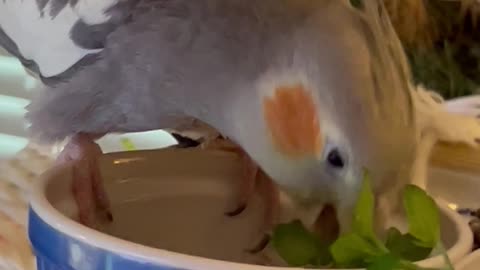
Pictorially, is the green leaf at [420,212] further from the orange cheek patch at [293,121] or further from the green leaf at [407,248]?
the orange cheek patch at [293,121]

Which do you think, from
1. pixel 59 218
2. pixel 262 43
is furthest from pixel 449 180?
pixel 59 218

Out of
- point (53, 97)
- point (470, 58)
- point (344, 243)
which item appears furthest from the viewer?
point (470, 58)

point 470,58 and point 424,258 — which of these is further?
point 470,58

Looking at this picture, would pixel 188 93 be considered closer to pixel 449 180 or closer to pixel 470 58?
pixel 449 180

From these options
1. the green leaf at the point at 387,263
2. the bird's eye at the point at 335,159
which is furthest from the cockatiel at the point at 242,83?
the green leaf at the point at 387,263

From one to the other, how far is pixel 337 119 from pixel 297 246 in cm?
8

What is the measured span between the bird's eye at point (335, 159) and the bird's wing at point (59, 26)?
0.15 meters

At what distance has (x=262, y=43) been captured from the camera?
0.44 meters

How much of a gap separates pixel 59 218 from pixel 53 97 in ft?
0.63

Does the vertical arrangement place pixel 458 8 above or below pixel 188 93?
below

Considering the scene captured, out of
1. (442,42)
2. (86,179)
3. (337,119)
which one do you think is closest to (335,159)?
(337,119)

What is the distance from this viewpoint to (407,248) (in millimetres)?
318

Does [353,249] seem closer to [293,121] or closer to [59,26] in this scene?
[293,121]

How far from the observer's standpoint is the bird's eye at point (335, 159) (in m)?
0.39
